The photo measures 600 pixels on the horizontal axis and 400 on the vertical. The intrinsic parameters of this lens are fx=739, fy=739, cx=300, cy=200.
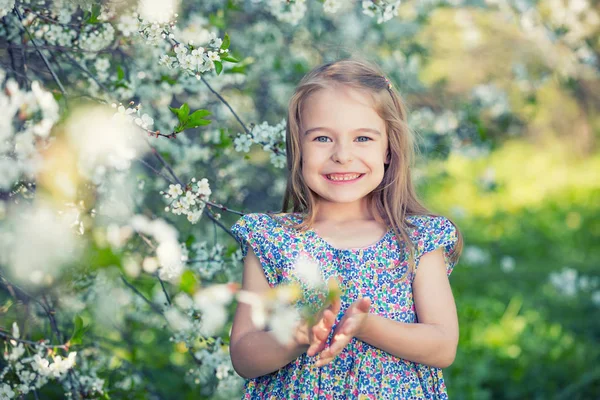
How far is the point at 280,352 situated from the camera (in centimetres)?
169

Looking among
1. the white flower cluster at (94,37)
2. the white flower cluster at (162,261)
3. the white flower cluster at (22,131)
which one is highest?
the white flower cluster at (94,37)

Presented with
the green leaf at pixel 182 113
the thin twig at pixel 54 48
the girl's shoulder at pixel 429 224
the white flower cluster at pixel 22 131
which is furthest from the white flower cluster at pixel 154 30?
the girl's shoulder at pixel 429 224

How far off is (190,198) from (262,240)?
22 centimetres

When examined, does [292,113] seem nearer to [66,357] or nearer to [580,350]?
[66,357]

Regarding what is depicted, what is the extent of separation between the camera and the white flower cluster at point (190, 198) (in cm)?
197

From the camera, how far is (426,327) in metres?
1.82

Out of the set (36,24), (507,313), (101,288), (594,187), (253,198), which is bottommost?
(594,187)

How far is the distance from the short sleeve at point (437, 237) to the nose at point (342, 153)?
0.94 ft

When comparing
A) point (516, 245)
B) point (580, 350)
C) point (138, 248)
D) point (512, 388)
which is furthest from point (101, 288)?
point (516, 245)

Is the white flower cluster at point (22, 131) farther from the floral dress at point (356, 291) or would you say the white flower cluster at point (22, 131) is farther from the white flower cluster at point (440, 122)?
the white flower cluster at point (440, 122)

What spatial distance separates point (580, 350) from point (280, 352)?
2.80m

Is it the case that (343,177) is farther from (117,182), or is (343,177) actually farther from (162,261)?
(117,182)

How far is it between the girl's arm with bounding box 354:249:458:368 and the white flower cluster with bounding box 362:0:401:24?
2.34 feet

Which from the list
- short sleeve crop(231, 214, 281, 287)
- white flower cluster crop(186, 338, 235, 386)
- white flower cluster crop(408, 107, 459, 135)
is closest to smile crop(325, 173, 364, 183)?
short sleeve crop(231, 214, 281, 287)
